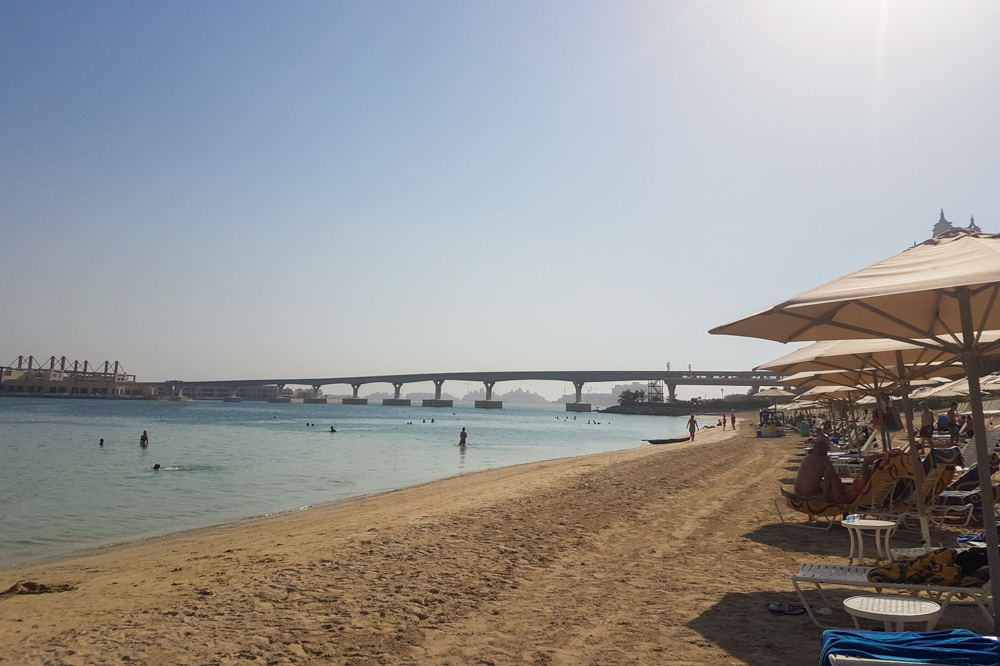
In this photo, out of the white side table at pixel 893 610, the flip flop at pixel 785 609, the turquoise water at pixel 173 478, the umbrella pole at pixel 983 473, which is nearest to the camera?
the white side table at pixel 893 610

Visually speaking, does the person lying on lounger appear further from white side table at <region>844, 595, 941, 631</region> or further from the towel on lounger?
white side table at <region>844, 595, 941, 631</region>

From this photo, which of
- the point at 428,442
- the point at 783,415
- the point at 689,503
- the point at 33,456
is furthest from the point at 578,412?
the point at 689,503

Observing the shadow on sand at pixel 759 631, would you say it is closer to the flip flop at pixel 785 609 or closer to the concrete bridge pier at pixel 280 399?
the flip flop at pixel 785 609

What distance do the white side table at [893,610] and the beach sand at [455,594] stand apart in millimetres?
478

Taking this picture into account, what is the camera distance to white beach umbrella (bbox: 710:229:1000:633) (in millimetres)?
3361

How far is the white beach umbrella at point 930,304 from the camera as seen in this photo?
3.36m

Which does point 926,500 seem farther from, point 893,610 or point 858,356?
point 893,610

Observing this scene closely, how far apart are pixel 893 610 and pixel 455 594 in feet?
10.6

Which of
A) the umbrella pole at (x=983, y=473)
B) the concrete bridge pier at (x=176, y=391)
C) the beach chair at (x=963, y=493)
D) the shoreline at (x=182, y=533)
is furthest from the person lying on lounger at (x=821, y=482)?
the concrete bridge pier at (x=176, y=391)

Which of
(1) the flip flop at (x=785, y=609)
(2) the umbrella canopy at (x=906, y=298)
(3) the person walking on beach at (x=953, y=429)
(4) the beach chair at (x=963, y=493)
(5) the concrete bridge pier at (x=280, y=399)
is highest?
(2) the umbrella canopy at (x=906, y=298)

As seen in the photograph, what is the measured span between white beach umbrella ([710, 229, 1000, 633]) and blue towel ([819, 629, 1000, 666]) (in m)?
1.07

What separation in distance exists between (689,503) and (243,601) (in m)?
7.23

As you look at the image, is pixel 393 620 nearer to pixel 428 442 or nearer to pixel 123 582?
pixel 123 582

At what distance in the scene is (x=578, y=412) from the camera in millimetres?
154875
